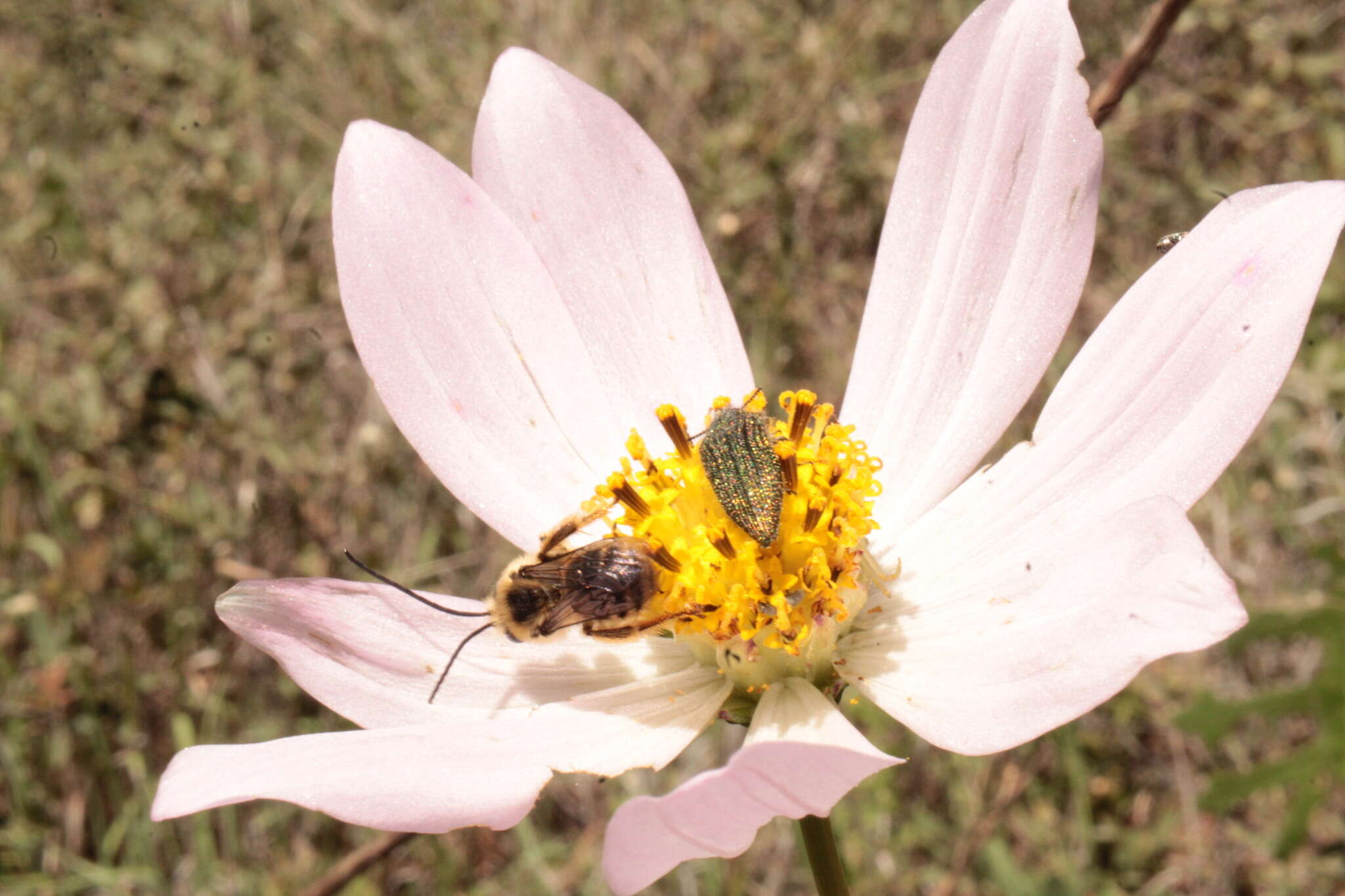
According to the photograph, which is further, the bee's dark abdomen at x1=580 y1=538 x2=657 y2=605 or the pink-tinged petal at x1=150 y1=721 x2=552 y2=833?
the bee's dark abdomen at x1=580 y1=538 x2=657 y2=605

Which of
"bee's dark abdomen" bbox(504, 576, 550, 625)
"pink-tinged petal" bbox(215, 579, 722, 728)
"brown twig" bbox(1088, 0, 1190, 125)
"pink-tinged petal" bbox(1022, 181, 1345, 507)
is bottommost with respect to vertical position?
"pink-tinged petal" bbox(215, 579, 722, 728)

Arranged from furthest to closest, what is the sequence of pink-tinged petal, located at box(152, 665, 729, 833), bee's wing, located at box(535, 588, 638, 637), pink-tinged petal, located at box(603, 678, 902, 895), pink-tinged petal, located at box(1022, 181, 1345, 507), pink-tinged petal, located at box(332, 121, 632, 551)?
pink-tinged petal, located at box(332, 121, 632, 551)
bee's wing, located at box(535, 588, 638, 637)
pink-tinged petal, located at box(1022, 181, 1345, 507)
pink-tinged petal, located at box(152, 665, 729, 833)
pink-tinged petal, located at box(603, 678, 902, 895)

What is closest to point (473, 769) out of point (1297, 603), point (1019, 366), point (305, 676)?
point (305, 676)

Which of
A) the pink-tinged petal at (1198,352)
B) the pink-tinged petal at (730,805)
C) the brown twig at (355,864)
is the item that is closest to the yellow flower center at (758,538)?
the pink-tinged petal at (1198,352)

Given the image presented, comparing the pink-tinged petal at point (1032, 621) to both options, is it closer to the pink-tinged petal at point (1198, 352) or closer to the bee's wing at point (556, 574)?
the pink-tinged petal at point (1198, 352)

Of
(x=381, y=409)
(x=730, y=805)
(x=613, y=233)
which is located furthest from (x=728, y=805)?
(x=381, y=409)

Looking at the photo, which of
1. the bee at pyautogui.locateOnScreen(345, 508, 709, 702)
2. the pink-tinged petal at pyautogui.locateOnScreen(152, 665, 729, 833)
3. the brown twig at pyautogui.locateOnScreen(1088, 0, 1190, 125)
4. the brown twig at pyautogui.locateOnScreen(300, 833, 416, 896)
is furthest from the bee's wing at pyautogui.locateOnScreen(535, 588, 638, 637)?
the brown twig at pyautogui.locateOnScreen(1088, 0, 1190, 125)

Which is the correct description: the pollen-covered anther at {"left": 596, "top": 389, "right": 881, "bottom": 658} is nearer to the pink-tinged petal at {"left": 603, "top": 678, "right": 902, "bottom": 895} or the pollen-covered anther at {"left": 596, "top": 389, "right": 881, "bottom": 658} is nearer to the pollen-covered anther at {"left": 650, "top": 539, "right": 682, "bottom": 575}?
the pollen-covered anther at {"left": 650, "top": 539, "right": 682, "bottom": 575}

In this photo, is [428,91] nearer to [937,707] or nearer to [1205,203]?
[1205,203]
